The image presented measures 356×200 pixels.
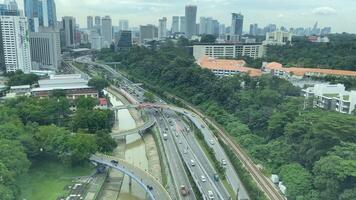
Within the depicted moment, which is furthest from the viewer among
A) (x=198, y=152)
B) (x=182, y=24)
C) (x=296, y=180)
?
(x=182, y=24)

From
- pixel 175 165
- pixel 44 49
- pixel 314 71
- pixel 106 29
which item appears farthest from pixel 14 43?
pixel 106 29

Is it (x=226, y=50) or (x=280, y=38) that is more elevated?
(x=280, y=38)

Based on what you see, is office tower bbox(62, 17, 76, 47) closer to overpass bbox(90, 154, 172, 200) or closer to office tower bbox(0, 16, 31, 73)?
office tower bbox(0, 16, 31, 73)

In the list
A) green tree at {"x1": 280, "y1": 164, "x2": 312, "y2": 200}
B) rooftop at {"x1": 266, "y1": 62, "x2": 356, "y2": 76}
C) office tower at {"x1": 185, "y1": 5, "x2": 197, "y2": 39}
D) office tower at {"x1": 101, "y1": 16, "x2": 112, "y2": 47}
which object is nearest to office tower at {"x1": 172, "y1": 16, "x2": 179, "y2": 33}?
office tower at {"x1": 185, "y1": 5, "x2": 197, "y2": 39}

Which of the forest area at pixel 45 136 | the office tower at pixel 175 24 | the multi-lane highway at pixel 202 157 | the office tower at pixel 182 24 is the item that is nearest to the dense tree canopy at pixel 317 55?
the multi-lane highway at pixel 202 157

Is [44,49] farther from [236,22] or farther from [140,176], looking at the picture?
[236,22]

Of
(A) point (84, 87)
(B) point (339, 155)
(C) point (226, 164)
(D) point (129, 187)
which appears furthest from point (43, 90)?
(B) point (339, 155)

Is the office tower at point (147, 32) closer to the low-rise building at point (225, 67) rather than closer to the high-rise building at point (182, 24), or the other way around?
the high-rise building at point (182, 24)
